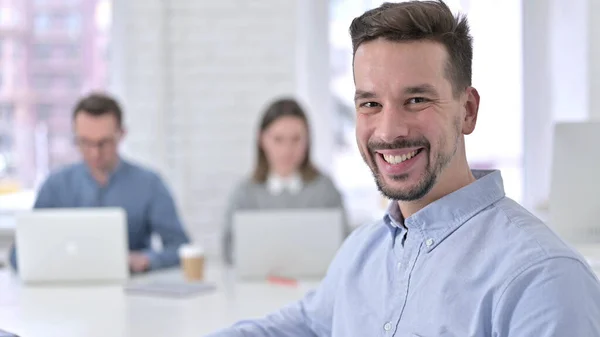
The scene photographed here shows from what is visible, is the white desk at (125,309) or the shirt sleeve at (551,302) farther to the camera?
the white desk at (125,309)

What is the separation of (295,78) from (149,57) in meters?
0.74

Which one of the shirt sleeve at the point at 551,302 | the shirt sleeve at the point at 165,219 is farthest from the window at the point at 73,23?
the shirt sleeve at the point at 551,302

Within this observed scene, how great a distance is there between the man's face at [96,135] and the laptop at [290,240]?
905mm

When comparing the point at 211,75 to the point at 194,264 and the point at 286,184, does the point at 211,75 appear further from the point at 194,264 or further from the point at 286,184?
the point at 194,264

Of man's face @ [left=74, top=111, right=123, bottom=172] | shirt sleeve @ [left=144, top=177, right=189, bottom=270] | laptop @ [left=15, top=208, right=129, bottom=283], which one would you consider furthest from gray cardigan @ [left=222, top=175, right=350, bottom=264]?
laptop @ [left=15, top=208, right=129, bottom=283]

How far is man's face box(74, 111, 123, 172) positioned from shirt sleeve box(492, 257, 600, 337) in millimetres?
2375

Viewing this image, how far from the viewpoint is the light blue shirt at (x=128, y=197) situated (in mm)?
3375

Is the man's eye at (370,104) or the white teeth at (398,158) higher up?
the man's eye at (370,104)

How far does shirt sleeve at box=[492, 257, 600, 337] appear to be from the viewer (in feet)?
3.48

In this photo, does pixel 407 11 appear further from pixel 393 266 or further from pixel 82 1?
pixel 82 1

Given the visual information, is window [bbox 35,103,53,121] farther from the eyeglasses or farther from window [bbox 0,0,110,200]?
the eyeglasses

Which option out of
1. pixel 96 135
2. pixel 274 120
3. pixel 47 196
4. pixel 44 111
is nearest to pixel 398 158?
pixel 96 135

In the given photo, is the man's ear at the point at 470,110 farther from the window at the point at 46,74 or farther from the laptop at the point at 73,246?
the window at the point at 46,74

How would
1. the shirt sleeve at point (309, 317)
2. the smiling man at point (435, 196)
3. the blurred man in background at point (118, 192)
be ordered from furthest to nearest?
the blurred man in background at point (118, 192)
the shirt sleeve at point (309, 317)
the smiling man at point (435, 196)
